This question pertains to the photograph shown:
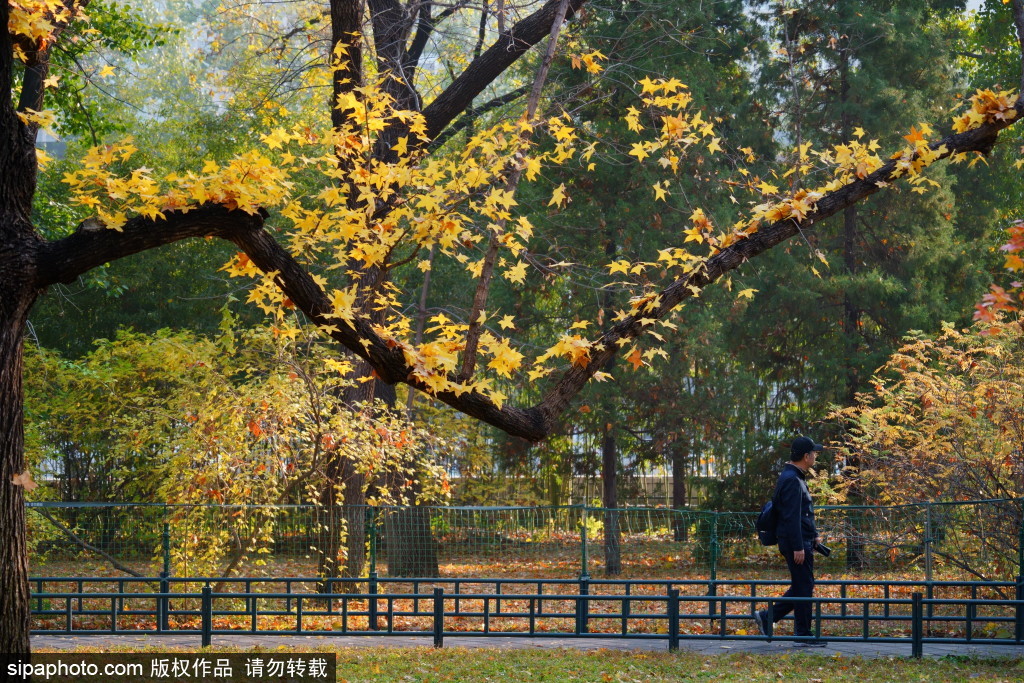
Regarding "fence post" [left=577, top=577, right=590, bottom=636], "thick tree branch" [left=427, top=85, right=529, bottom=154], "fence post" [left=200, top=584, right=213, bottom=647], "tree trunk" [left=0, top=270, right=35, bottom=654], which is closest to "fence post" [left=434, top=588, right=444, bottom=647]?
"fence post" [left=577, top=577, right=590, bottom=636]

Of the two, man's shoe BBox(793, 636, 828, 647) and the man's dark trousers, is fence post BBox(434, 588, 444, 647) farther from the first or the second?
man's shoe BBox(793, 636, 828, 647)

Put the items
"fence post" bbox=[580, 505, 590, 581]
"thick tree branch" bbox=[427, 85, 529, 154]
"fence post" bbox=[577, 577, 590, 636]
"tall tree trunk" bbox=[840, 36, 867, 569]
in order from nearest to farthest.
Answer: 1. "fence post" bbox=[577, 577, 590, 636]
2. "fence post" bbox=[580, 505, 590, 581]
3. "thick tree branch" bbox=[427, 85, 529, 154]
4. "tall tree trunk" bbox=[840, 36, 867, 569]

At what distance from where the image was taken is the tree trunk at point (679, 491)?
1728 cm

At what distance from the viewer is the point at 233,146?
24.0m

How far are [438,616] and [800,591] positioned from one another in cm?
361

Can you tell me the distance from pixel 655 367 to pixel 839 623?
9.95 meters

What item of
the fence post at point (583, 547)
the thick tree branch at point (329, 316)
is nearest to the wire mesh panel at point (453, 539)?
the fence post at point (583, 547)

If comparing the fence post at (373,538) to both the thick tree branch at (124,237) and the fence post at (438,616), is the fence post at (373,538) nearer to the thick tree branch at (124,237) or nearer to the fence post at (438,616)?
the fence post at (438,616)

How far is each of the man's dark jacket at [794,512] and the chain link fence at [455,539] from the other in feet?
7.52

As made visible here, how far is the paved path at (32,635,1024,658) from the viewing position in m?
10.4

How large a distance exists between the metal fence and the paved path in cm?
11

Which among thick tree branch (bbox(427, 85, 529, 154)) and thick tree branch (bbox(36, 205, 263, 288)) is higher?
thick tree branch (bbox(427, 85, 529, 154))

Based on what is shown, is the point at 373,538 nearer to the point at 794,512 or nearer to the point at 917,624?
the point at 794,512

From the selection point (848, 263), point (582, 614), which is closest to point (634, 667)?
point (582, 614)
